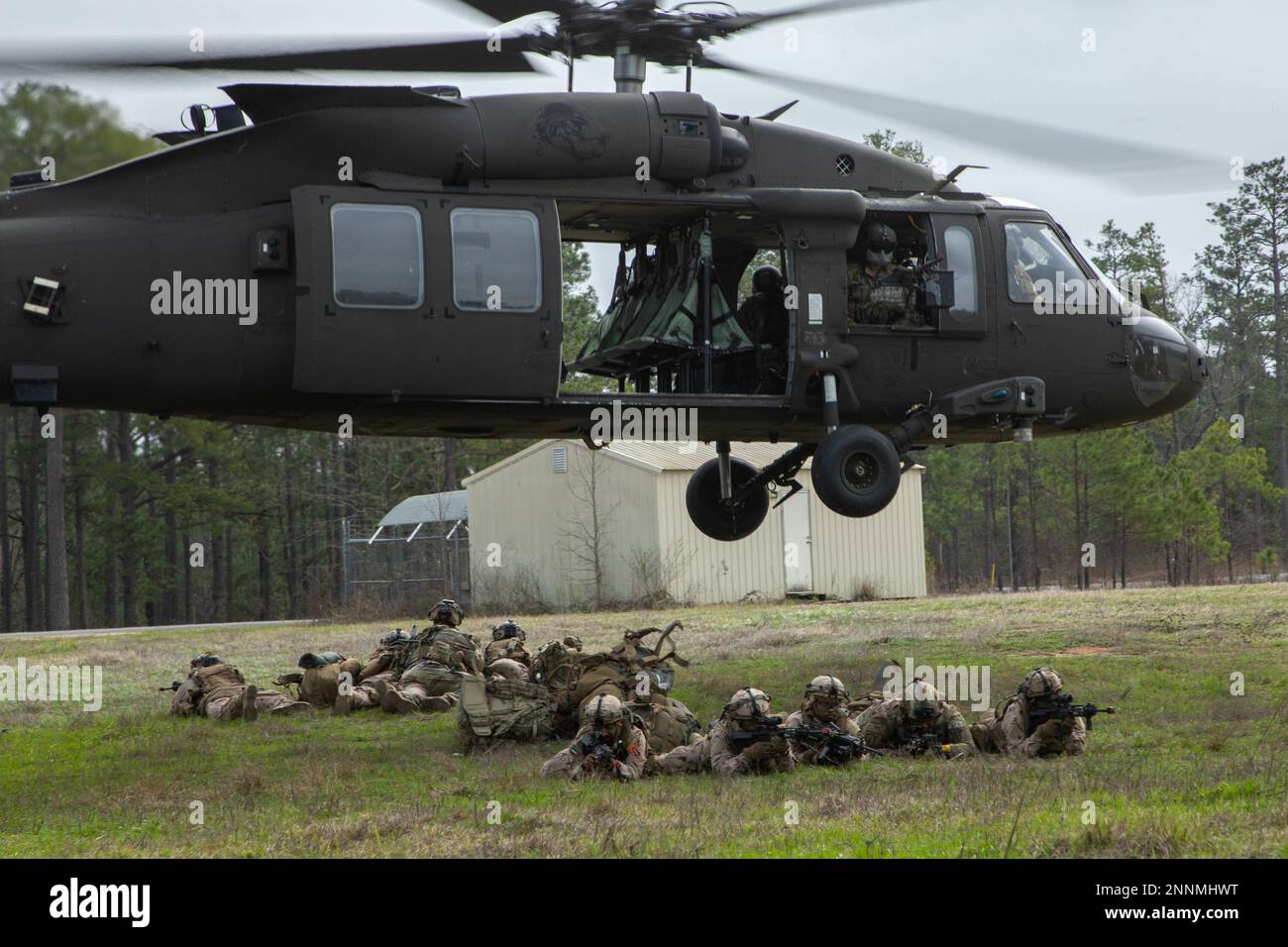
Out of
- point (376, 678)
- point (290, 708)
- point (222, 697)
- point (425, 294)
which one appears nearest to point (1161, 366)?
point (425, 294)

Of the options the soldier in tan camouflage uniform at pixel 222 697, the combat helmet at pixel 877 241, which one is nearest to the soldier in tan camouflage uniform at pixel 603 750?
the soldier in tan camouflage uniform at pixel 222 697

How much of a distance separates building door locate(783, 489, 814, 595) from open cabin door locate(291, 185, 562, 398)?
1908 centimetres

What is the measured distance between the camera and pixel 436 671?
44.3ft

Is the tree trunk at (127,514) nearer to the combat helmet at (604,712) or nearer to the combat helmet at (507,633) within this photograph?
the combat helmet at (507,633)

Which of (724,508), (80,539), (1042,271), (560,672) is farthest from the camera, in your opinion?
(80,539)

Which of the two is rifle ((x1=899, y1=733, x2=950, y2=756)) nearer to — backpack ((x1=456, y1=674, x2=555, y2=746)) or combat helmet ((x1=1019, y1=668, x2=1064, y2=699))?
combat helmet ((x1=1019, y1=668, x2=1064, y2=699))

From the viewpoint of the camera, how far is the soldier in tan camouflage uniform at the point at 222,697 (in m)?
13.0

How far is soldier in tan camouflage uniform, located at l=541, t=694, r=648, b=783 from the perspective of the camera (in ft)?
29.9

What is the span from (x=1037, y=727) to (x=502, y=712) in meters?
3.95

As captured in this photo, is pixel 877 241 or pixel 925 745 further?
pixel 877 241

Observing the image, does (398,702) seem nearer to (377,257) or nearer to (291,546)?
(377,257)
